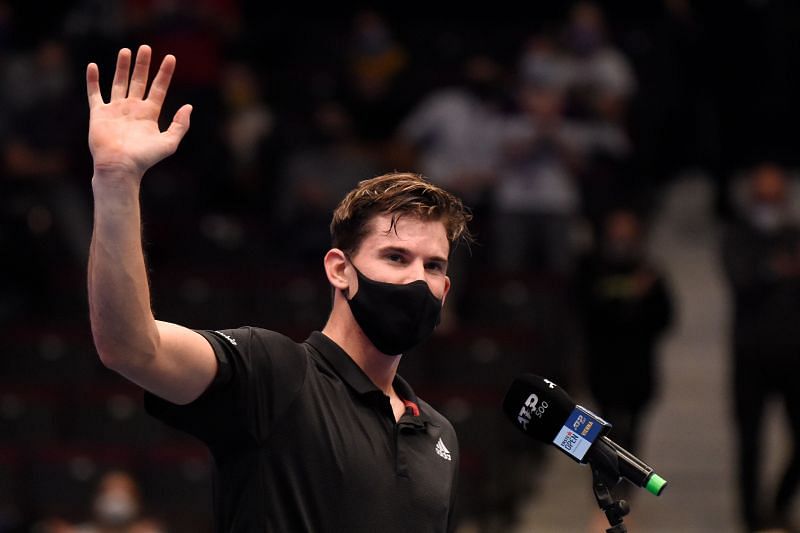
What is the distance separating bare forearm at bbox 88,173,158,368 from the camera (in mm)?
2457

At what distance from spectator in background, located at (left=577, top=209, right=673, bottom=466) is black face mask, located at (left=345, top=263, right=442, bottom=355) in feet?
16.3

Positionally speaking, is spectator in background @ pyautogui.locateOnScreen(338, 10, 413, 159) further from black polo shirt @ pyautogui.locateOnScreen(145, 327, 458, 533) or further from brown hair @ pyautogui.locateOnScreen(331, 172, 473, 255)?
black polo shirt @ pyautogui.locateOnScreen(145, 327, 458, 533)

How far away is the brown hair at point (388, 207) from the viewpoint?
302cm

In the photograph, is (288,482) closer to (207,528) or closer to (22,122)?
(207,528)

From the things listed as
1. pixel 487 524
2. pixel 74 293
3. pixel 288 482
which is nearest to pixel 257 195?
pixel 74 293

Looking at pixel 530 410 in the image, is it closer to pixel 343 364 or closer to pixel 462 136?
pixel 343 364

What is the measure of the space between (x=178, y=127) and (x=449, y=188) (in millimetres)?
7226

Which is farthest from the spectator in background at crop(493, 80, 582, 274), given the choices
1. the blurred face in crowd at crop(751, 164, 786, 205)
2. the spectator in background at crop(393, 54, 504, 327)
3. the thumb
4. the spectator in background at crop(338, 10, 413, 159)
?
the thumb

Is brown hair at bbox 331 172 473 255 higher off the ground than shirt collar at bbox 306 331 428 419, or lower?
higher

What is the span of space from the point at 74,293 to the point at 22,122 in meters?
1.64

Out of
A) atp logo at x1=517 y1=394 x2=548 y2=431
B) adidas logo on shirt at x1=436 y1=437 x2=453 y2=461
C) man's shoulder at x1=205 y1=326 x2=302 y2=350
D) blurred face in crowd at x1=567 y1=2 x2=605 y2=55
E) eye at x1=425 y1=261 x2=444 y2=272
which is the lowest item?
adidas logo on shirt at x1=436 y1=437 x2=453 y2=461

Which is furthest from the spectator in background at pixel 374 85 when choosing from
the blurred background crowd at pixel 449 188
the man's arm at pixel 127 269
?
the man's arm at pixel 127 269

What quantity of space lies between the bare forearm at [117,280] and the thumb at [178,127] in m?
0.13

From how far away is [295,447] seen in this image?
2.77 meters
